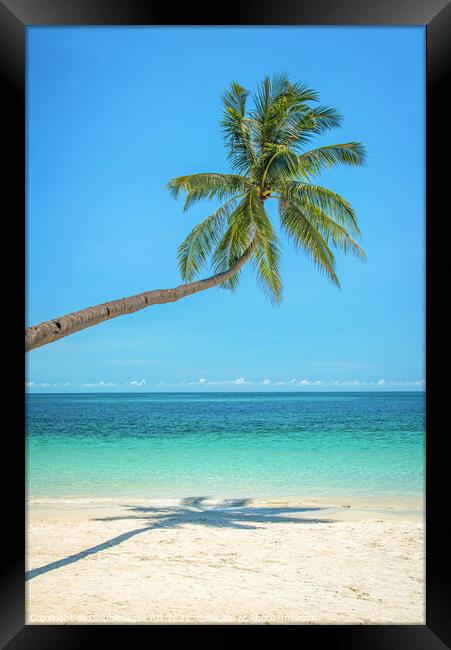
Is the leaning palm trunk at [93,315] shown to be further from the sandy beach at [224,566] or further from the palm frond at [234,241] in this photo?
the sandy beach at [224,566]

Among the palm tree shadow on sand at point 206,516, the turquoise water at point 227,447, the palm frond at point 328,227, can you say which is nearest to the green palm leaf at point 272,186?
the palm frond at point 328,227

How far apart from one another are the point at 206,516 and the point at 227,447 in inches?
485

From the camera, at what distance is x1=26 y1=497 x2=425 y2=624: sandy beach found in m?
3.69

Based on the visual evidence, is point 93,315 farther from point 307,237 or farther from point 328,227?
point 328,227

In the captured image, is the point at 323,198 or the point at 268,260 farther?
the point at 268,260

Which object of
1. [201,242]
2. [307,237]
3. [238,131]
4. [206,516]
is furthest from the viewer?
[206,516]

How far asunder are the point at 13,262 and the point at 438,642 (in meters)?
2.18

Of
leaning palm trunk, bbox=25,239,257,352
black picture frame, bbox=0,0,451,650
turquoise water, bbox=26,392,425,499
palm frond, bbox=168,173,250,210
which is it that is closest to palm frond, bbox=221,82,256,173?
palm frond, bbox=168,173,250,210

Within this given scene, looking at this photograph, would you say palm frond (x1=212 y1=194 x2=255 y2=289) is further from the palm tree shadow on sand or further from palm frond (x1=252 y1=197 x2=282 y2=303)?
the palm tree shadow on sand

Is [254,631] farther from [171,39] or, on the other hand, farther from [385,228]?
[385,228]

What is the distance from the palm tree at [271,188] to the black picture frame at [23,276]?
331 centimetres

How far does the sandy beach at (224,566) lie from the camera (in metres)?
3.69

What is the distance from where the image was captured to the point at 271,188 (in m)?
6.09

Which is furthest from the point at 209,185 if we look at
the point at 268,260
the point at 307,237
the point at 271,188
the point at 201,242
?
the point at 307,237
